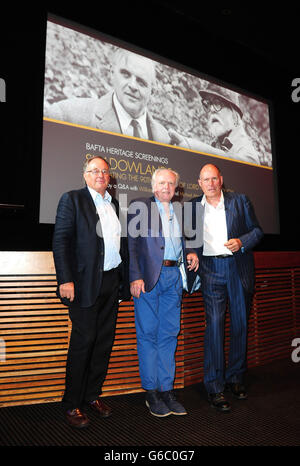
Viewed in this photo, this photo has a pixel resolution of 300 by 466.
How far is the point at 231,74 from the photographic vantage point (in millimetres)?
4539

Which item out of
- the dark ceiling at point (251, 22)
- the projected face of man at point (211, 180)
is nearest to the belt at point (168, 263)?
the projected face of man at point (211, 180)

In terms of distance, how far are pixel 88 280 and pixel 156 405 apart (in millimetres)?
956

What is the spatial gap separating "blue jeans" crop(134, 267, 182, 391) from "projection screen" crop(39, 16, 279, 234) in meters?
1.29

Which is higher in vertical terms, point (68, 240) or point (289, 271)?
point (68, 240)

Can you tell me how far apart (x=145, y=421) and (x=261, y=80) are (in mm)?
4849

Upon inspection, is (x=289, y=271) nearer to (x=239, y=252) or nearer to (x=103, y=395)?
(x=239, y=252)

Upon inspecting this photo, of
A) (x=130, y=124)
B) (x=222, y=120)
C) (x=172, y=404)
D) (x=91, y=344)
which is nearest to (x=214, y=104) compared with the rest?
(x=222, y=120)

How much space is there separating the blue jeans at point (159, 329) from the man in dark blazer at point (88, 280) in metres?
0.21

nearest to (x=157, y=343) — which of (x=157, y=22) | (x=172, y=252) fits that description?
(x=172, y=252)

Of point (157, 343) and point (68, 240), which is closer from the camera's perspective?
point (68, 240)

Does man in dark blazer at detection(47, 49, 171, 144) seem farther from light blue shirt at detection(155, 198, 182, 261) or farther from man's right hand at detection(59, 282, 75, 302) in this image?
man's right hand at detection(59, 282, 75, 302)

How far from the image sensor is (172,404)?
85.1 inches

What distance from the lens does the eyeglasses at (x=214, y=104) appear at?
4.08 metres

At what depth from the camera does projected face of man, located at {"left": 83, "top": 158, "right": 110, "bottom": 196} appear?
2.15 meters
